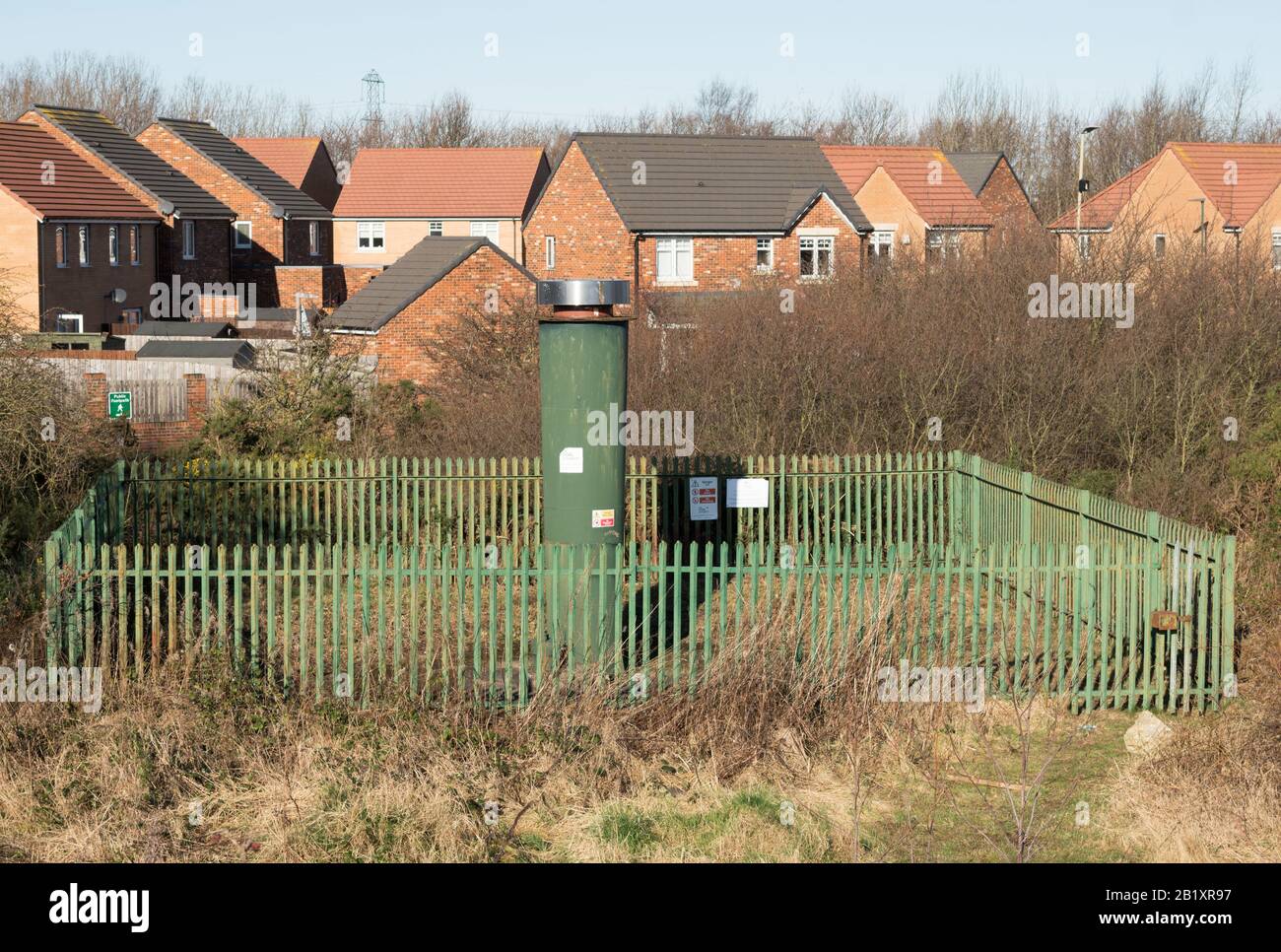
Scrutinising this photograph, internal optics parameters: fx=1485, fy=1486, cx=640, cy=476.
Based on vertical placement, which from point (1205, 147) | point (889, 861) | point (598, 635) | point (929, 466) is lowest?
point (889, 861)

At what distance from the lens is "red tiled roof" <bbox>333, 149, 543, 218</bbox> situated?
62719 mm

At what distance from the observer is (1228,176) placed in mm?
47781

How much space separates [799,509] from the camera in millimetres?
17797

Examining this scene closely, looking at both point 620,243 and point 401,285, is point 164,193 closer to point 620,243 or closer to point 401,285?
point 620,243

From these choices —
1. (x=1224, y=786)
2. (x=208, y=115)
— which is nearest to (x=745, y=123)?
(x=208, y=115)

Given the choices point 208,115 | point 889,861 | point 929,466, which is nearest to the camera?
point 889,861

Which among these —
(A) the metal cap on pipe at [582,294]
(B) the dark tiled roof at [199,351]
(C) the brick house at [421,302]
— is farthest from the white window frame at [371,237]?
(A) the metal cap on pipe at [582,294]

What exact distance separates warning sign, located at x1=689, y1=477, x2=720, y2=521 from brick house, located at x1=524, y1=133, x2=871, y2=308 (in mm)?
26810

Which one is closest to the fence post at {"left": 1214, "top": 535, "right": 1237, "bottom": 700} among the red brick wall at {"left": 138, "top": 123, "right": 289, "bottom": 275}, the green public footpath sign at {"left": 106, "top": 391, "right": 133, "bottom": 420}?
the green public footpath sign at {"left": 106, "top": 391, "right": 133, "bottom": 420}

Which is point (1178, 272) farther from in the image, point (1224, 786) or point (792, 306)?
point (1224, 786)

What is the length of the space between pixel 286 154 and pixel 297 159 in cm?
79

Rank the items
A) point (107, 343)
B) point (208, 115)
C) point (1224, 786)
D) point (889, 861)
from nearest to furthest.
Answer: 1. point (889, 861)
2. point (1224, 786)
3. point (107, 343)
4. point (208, 115)

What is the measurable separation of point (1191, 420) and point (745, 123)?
302 feet

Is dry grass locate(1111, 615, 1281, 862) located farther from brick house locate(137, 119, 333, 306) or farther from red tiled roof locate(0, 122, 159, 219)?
brick house locate(137, 119, 333, 306)
